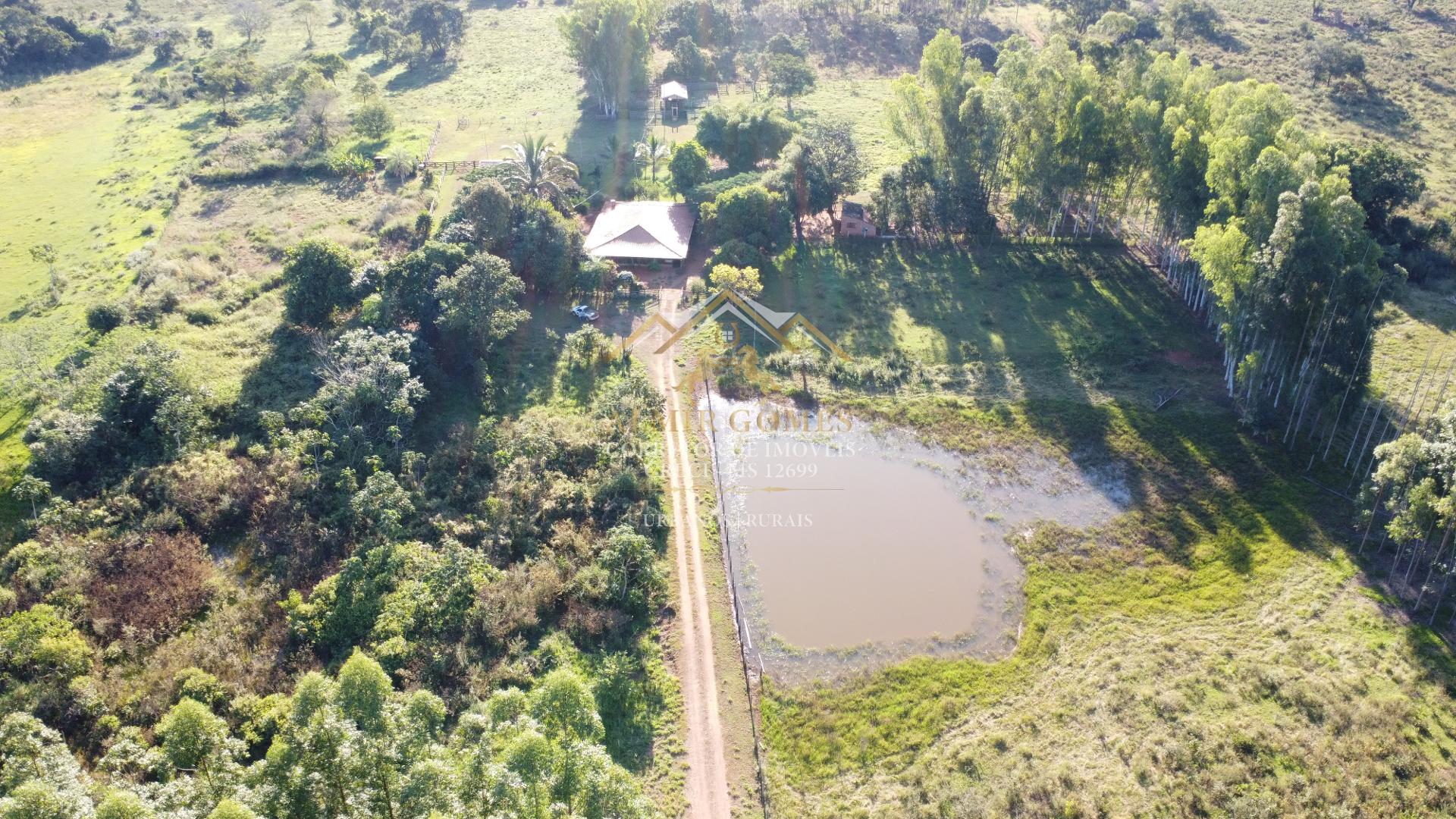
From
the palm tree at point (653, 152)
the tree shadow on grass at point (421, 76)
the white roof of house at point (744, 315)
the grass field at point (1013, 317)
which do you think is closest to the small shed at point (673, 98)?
the palm tree at point (653, 152)

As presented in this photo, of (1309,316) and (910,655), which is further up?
(1309,316)

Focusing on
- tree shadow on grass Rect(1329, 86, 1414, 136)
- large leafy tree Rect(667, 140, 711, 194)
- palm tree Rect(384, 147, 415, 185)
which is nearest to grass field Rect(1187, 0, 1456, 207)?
tree shadow on grass Rect(1329, 86, 1414, 136)


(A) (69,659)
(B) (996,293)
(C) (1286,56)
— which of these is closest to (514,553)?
(A) (69,659)

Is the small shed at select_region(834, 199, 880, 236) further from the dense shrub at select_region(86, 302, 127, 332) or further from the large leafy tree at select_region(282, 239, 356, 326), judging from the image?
the dense shrub at select_region(86, 302, 127, 332)

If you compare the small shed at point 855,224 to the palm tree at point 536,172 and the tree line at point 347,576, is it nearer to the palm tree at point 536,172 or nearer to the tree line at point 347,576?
the palm tree at point 536,172

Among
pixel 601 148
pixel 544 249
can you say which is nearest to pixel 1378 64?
pixel 601 148

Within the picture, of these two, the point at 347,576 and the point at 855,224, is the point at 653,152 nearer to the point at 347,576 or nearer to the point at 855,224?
the point at 855,224

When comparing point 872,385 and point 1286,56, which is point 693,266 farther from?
point 1286,56
